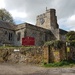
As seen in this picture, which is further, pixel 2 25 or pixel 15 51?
pixel 2 25

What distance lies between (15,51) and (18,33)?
18.7 meters

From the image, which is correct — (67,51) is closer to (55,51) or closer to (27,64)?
(55,51)

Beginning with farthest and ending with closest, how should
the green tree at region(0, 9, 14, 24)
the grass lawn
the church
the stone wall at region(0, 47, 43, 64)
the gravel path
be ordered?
the green tree at region(0, 9, 14, 24) < the church < the stone wall at region(0, 47, 43, 64) < the grass lawn < the gravel path

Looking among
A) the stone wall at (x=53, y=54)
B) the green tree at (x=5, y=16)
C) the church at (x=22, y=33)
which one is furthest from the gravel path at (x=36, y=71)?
the green tree at (x=5, y=16)

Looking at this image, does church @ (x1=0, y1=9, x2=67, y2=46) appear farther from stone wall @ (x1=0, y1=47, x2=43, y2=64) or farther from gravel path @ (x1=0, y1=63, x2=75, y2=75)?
gravel path @ (x1=0, y1=63, x2=75, y2=75)

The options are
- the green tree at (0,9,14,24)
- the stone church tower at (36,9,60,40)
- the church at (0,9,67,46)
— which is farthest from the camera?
the green tree at (0,9,14,24)

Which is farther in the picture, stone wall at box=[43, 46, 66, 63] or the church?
the church

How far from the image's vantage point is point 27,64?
2097cm

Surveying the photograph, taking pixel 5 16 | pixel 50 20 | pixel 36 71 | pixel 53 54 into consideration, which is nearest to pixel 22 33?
pixel 50 20

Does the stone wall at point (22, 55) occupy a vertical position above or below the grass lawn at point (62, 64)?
above

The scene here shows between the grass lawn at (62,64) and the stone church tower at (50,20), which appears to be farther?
the stone church tower at (50,20)

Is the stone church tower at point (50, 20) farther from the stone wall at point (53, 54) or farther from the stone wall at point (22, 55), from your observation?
the stone wall at point (53, 54)

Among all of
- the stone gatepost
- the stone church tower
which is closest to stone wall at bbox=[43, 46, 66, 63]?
the stone gatepost

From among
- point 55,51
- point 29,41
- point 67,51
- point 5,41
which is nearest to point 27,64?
point 55,51
